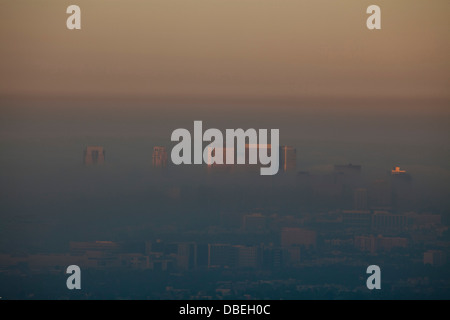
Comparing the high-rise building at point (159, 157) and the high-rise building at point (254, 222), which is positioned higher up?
the high-rise building at point (159, 157)

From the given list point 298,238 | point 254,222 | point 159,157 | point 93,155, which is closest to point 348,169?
point 298,238

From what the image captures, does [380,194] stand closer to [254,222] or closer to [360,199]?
[360,199]

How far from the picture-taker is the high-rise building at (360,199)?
6473 mm

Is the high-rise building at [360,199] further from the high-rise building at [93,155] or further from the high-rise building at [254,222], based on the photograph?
the high-rise building at [93,155]

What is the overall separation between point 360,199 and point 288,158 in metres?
0.59

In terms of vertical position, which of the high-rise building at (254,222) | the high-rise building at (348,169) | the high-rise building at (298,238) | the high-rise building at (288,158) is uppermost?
the high-rise building at (288,158)

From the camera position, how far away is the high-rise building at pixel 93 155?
646 centimetres

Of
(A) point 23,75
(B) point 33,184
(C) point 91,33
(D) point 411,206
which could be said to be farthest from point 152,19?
(D) point 411,206

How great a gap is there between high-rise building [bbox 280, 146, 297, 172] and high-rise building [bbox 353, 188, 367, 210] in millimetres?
486

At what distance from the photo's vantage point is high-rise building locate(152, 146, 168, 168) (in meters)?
6.48

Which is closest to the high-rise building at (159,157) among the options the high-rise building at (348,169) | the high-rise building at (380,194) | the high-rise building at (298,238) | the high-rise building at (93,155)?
the high-rise building at (93,155)

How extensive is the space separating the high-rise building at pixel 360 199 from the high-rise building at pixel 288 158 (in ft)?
1.60

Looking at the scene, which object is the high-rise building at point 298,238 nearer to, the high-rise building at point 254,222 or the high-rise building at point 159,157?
the high-rise building at point 254,222

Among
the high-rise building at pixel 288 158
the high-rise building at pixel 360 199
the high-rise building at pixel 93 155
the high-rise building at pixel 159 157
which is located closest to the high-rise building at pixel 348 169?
the high-rise building at pixel 360 199
